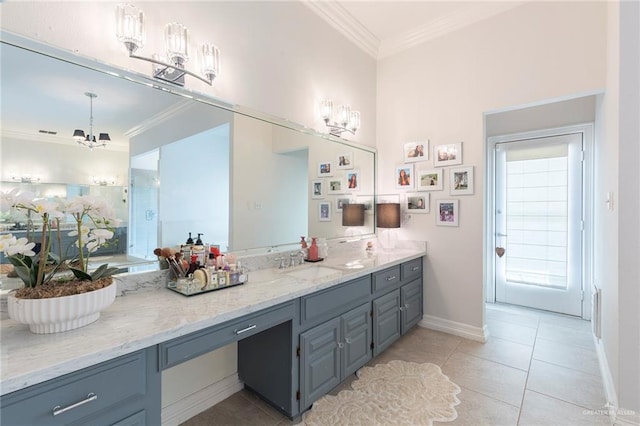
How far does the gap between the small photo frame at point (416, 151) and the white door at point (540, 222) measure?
4.44 feet

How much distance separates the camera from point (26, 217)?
1.22 m

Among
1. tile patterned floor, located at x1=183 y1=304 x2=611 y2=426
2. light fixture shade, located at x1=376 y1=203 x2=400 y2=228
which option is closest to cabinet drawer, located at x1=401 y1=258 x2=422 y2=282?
light fixture shade, located at x1=376 y1=203 x2=400 y2=228

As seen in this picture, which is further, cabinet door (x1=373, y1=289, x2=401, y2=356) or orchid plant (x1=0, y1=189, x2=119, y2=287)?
cabinet door (x1=373, y1=289, x2=401, y2=356)

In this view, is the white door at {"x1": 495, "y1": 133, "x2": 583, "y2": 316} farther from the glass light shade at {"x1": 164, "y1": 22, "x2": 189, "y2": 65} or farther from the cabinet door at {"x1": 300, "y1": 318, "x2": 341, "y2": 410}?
the glass light shade at {"x1": 164, "y1": 22, "x2": 189, "y2": 65}

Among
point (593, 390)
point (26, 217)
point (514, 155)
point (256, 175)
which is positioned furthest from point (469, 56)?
point (26, 217)

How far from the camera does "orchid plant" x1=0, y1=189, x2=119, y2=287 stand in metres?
0.98

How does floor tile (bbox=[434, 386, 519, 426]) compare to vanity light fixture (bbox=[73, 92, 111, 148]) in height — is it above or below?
below

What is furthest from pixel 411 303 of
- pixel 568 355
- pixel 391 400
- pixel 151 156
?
pixel 151 156

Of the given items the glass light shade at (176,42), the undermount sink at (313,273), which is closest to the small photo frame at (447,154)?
the undermount sink at (313,273)

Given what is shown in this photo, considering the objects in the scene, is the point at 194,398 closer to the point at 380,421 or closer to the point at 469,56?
the point at 380,421

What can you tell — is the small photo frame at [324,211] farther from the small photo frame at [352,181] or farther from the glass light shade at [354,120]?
the glass light shade at [354,120]

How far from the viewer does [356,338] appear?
82.4 inches

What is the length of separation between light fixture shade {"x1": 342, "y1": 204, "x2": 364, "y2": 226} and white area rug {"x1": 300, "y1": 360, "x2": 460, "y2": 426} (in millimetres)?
1369

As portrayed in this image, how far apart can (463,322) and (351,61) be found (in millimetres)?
2916
